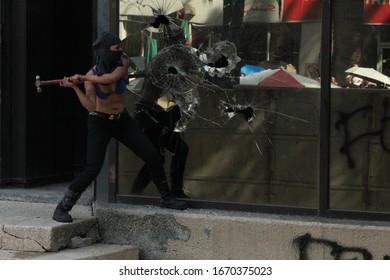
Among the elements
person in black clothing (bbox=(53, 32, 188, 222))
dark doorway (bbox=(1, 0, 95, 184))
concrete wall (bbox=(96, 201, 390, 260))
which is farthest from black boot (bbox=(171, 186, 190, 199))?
dark doorway (bbox=(1, 0, 95, 184))

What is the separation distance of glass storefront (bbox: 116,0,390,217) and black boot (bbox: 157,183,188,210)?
0.16 meters

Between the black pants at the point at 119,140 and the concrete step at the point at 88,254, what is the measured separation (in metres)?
0.55

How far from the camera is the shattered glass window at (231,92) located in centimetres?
627

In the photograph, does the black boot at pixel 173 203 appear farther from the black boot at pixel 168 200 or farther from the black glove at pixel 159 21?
the black glove at pixel 159 21

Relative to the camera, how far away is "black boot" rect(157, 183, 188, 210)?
646 cm

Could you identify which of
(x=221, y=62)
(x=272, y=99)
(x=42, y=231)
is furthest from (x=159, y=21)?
(x=42, y=231)

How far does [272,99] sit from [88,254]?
2.13 m

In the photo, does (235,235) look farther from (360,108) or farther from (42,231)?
(42,231)

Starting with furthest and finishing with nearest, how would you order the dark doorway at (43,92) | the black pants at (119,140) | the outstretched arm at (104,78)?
1. the dark doorway at (43,92)
2. the black pants at (119,140)
3. the outstretched arm at (104,78)

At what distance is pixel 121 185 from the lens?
676 cm

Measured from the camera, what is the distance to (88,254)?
598 centimetres

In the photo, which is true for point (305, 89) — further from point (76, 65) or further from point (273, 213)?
point (76, 65)

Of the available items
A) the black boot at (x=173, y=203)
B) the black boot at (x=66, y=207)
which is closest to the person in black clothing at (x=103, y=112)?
the black boot at (x=66, y=207)

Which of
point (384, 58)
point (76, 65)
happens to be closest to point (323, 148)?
point (384, 58)
